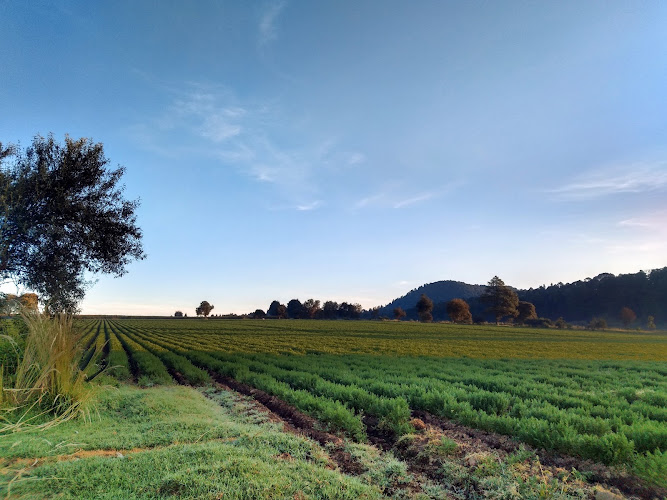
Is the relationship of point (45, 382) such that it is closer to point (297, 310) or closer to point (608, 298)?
point (297, 310)

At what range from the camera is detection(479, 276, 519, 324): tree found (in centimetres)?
12100

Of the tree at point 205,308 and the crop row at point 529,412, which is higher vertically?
the tree at point 205,308

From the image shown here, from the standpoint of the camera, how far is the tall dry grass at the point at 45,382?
773cm

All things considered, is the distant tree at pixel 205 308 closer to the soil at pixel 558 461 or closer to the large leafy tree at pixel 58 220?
the large leafy tree at pixel 58 220

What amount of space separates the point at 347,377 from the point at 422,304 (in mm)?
119946

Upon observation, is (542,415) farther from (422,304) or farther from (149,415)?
(422,304)

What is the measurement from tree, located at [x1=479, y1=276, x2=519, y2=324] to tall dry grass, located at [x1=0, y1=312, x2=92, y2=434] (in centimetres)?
13054

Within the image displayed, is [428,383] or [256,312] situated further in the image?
[256,312]

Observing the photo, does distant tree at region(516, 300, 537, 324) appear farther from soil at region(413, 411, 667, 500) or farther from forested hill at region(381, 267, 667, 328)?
soil at region(413, 411, 667, 500)

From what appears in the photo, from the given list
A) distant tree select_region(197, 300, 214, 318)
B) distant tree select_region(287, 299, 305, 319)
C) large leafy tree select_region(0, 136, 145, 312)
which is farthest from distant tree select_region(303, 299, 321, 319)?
large leafy tree select_region(0, 136, 145, 312)

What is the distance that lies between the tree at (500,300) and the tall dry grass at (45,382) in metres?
131

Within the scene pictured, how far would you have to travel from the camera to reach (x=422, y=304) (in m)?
130

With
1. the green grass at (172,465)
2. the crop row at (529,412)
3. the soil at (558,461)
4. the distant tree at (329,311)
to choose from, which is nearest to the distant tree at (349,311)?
the distant tree at (329,311)

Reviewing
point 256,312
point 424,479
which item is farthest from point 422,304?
point 424,479
